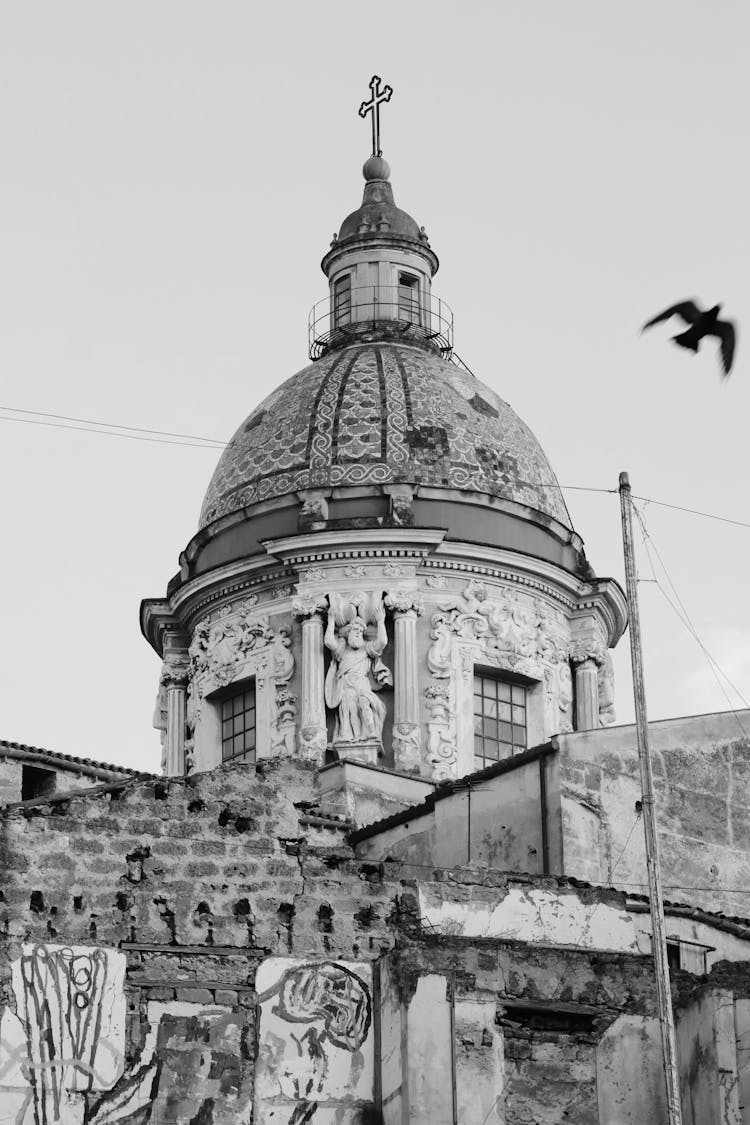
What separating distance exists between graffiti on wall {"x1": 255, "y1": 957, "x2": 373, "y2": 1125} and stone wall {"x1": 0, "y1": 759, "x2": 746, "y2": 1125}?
0.02m

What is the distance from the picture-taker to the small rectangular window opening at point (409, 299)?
5200 cm

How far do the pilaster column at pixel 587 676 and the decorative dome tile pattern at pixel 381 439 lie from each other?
251 cm

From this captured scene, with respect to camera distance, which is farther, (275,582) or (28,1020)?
(275,582)

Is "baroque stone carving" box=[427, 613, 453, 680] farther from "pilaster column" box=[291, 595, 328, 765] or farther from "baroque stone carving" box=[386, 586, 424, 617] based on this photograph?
"pilaster column" box=[291, 595, 328, 765]

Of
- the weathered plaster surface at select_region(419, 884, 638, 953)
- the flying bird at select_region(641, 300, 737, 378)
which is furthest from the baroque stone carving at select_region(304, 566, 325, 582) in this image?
the flying bird at select_region(641, 300, 737, 378)

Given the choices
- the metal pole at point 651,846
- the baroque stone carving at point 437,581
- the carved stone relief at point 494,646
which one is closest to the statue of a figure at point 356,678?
the carved stone relief at point 494,646

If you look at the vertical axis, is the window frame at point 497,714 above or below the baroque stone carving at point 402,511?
below

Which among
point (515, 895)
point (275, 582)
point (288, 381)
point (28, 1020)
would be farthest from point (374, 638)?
point (28, 1020)

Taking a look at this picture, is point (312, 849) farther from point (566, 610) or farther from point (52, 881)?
point (566, 610)

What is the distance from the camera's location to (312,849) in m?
32.7

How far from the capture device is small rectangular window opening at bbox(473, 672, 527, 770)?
4653 centimetres

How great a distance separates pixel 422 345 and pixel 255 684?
8184 millimetres

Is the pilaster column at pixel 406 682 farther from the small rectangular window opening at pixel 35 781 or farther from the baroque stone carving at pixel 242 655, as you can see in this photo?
the small rectangular window opening at pixel 35 781

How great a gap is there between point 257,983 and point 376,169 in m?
26.5
